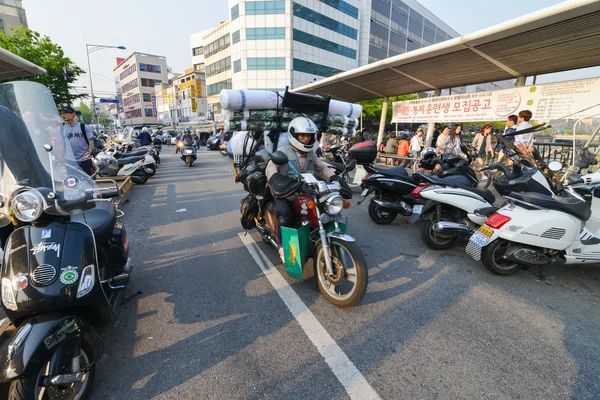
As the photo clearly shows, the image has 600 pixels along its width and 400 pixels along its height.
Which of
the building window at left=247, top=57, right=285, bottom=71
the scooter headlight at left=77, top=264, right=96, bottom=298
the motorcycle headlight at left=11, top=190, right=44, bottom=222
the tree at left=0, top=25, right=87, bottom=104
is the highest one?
the building window at left=247, top=57, right=285, bottom=71

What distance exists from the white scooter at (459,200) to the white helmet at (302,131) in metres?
2.08

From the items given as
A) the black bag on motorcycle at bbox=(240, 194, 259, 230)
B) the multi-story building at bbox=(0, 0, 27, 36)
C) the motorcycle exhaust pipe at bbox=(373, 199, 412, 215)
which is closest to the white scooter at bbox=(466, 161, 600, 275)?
the motorcycle exhaust pipe at bbox=(373, 199, 412, 215)

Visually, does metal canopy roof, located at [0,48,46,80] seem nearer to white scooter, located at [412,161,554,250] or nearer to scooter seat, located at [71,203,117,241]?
scooter seat, located at [71,203,117,241]

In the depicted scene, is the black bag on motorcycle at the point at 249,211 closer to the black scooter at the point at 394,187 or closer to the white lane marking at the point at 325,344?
the white lane marking at the point at 325,344

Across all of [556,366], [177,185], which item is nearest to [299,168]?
[556,366]

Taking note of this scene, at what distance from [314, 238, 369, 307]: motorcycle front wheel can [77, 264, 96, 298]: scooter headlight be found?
195cm

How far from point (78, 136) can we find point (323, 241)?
19.7 feet

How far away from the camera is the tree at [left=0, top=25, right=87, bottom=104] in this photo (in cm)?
1616

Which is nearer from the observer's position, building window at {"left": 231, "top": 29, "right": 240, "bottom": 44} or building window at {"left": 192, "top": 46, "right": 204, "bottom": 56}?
building window at {"left": 231, "top": 29, "right": 240, "bottom": 44}

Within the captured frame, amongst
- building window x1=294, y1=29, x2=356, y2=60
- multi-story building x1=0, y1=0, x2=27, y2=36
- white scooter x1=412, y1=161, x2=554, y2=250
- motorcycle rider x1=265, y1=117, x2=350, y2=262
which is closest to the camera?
motorcycle rider x1=265, y1=117, x2=350, y2=262

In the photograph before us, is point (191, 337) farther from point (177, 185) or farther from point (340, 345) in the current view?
point (177, 185)

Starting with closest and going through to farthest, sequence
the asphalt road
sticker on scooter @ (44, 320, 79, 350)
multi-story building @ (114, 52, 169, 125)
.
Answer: sticker on scooter @ (44, 320, 79, 350) → the asphalt road → multi-story building @ (114, 52, 169, 125)

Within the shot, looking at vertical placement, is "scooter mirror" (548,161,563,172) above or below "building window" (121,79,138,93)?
below

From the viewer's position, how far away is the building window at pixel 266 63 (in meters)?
39.0
